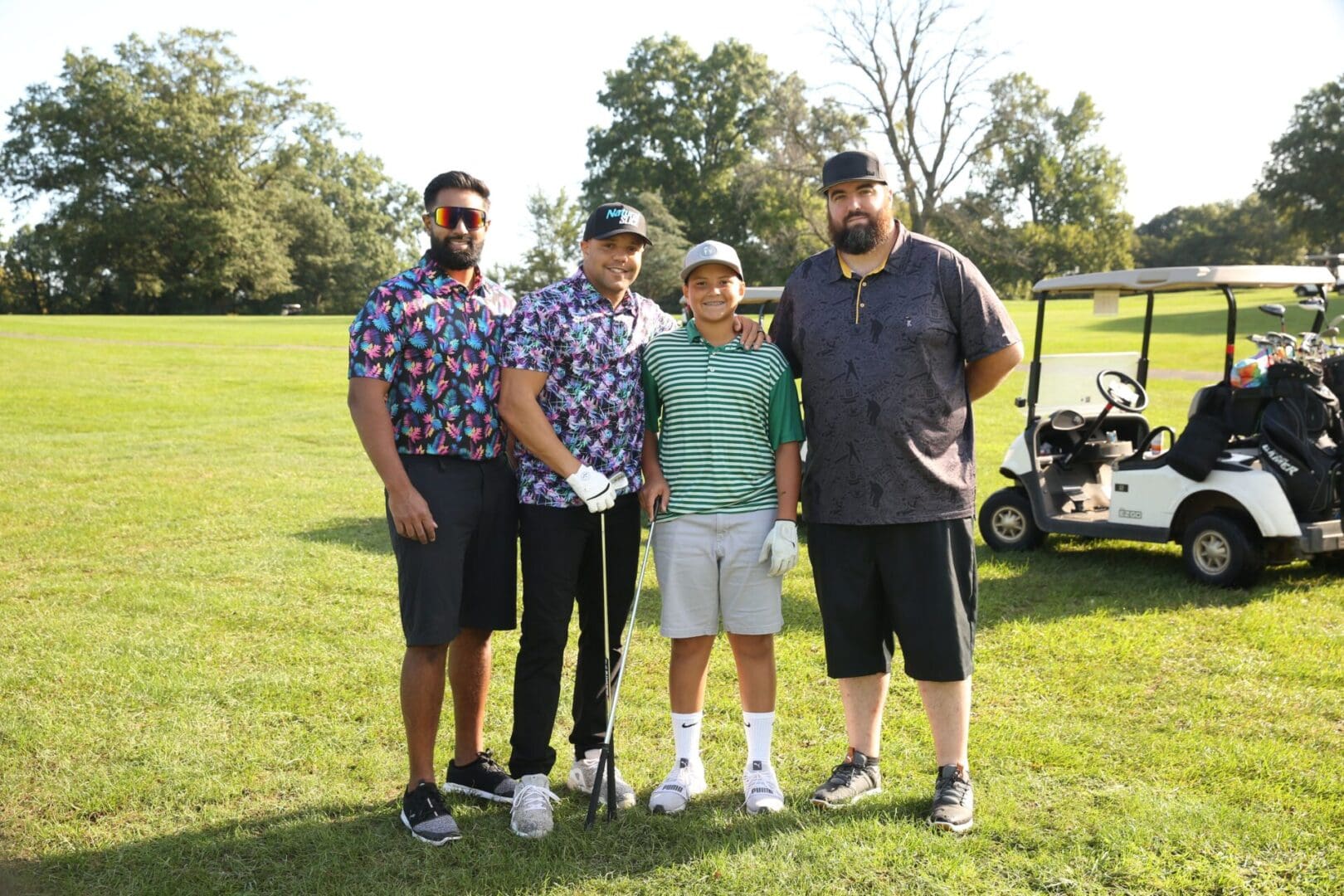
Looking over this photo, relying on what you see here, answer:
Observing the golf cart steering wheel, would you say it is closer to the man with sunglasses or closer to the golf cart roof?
the golf cart roof

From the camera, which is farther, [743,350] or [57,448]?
[57,448]

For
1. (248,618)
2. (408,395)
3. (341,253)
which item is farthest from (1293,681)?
(341,253)

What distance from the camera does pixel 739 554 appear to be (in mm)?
3447

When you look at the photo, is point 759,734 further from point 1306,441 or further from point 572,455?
point 1306,441

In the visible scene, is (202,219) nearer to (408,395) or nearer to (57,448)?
(57,448)

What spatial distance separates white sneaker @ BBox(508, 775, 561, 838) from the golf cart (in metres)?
4.29

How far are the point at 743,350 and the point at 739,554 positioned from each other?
0.64 m

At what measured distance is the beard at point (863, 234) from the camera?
3.35m

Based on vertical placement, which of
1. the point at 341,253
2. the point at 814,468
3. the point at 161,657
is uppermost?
the point at 341,253

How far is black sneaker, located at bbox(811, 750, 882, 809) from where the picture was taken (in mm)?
3475

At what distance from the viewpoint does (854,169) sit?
132 inches

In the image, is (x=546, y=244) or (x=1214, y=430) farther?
(x=546, y=244)

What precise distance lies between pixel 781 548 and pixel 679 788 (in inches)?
34.2

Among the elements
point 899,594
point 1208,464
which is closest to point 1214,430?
point 1208,464
